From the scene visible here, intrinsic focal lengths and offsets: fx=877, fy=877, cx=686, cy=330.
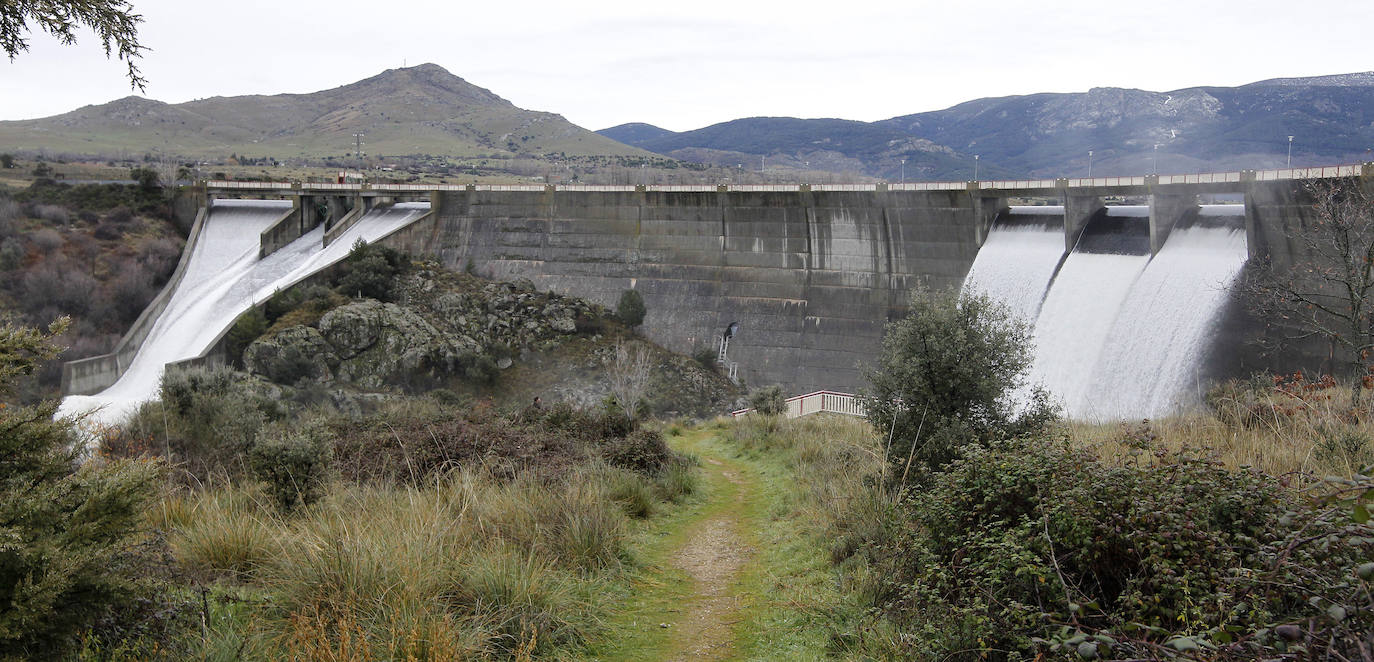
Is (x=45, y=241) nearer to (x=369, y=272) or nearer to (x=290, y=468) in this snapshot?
(x=369, y=272)

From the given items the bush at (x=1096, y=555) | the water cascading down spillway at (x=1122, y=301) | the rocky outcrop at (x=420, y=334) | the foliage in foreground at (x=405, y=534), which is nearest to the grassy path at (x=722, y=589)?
the foliage in foreground at (x=405, y=534)

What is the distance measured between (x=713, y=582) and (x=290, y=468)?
3665mm

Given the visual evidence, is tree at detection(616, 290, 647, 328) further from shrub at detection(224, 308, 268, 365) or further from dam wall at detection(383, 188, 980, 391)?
shrub at detection(224, 308, 268, 365)

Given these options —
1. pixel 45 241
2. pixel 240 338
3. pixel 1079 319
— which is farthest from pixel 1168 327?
pixel 45 241

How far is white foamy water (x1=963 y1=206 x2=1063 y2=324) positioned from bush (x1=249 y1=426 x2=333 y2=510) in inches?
870

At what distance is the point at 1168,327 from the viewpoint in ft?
73.0

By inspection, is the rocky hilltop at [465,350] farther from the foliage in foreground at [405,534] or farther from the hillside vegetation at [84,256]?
the foliage in foreground at [405,534]

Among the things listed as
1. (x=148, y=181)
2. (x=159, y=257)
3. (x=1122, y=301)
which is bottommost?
(x=1122, y=301)

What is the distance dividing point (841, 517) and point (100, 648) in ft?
17.8

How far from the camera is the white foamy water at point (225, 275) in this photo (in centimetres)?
3225

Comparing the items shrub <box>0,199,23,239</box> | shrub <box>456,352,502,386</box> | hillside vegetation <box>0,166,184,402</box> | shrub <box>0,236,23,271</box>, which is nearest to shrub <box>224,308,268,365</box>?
hillside vegetation <box>0,166,184,402</box>

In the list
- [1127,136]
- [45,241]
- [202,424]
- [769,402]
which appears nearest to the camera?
[202,424]

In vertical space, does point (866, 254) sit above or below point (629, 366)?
above

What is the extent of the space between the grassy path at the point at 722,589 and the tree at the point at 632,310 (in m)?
25.2
